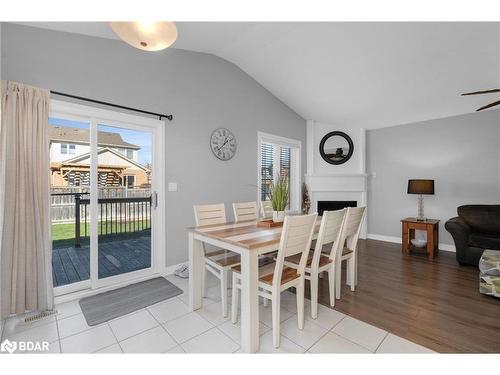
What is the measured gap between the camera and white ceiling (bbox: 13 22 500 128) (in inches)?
104

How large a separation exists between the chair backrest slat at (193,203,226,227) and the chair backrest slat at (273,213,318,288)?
116 cm

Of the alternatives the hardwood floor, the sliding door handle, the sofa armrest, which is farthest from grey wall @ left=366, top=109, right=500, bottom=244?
the sliding door handle

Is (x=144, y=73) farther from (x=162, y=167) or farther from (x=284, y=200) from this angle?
(x=284, y=200)

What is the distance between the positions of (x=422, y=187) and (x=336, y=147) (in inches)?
73.0

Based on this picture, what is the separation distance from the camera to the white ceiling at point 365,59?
265 centimetres

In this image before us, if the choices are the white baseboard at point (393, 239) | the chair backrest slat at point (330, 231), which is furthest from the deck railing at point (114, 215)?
the white baseboard at point (393, 239)

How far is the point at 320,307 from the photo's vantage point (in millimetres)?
2318

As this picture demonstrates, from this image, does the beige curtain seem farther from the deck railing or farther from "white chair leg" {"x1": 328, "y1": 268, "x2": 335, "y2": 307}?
"white chair leg" {"x1": 328, "y1": 268, "x2": 335, "y2": 307}

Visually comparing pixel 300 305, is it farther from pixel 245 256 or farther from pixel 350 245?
pixel 350 245

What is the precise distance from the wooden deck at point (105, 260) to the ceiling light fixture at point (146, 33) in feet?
8.57

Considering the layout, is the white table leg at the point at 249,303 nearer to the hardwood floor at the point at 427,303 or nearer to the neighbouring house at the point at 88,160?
the hardwood floor at the point at 427,303

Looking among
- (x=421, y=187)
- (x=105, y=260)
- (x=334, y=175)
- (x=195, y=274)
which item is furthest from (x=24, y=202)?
(x=421, y=187)

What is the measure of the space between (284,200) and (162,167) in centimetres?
171

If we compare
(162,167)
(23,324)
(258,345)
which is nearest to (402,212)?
(258,345)
